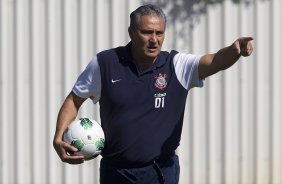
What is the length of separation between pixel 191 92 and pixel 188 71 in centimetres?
347

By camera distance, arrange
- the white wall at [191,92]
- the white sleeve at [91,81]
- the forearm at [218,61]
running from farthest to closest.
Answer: the white wall at [191,92] → the white sleeve at [91,81] → the forearm at [218,61]

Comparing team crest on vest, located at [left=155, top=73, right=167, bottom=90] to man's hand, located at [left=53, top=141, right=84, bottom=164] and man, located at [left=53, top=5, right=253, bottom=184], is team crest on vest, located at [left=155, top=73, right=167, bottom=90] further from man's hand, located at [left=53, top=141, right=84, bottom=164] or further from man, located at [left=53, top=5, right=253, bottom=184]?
man's hand, located at [left=53, top=141, right=84, bottom=164]

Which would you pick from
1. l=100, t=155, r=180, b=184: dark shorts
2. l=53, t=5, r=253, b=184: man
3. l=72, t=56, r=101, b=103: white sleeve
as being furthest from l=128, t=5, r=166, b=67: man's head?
l=100, t=155, r=180, b=184: dark shorts

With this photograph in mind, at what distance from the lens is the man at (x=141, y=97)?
536 cm

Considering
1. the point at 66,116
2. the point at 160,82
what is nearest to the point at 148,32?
the point at 160,82

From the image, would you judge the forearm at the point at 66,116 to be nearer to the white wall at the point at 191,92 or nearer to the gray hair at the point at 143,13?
the gray hair at the point at 143,13

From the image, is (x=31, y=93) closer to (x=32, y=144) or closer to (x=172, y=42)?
(x=32, y=144)

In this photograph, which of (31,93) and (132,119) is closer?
(132,119)

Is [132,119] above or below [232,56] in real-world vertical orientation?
below

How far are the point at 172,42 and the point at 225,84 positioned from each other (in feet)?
2.36

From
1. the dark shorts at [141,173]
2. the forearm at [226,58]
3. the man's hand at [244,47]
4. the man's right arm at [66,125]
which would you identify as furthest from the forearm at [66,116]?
the man's hand at [244,47]
